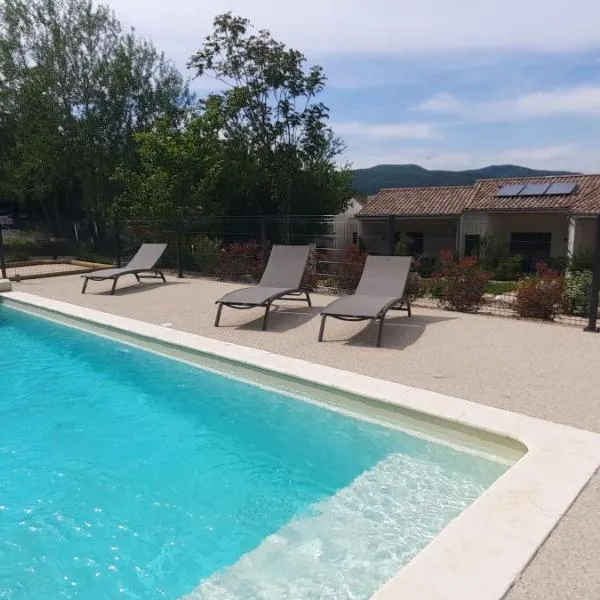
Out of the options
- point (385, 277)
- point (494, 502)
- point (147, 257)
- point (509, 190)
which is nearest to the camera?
point (494, 502)

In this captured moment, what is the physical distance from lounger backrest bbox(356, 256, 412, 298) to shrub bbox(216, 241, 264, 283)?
5028mm

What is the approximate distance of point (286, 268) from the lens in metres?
9.80

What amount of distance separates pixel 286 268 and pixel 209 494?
6.02m

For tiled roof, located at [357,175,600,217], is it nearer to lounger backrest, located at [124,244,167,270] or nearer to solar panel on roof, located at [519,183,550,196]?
solar panel on roof, located at [519,183,550,196]

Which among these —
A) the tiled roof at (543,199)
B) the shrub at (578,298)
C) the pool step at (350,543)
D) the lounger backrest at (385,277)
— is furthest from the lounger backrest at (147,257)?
the tiled roof at (543,199)

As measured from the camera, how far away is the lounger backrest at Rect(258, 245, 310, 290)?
31.4 feet

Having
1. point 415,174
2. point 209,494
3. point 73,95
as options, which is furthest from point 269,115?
point 415,174

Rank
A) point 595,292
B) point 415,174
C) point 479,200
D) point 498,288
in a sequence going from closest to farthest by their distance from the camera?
point 595,292 → point 498,288 → point 479,200 → point 415,174

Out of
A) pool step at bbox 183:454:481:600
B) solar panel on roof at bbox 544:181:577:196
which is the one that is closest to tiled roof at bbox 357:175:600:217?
solar panel on roof at bbox 544:181:577:196

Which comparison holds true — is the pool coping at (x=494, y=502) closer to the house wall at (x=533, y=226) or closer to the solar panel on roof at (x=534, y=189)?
the house wall at (x=533, y=226)

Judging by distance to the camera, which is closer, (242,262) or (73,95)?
(242,262)

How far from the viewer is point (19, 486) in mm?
4379

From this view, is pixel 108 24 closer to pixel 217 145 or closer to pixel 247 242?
pixel 217 145

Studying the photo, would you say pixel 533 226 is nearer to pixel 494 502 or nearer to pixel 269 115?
pixel 269 115
